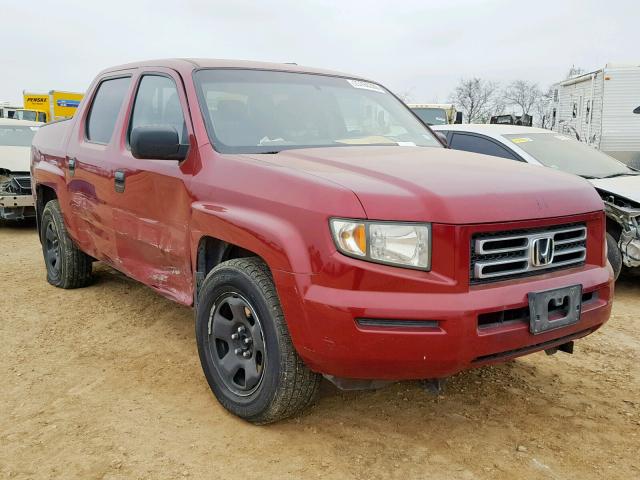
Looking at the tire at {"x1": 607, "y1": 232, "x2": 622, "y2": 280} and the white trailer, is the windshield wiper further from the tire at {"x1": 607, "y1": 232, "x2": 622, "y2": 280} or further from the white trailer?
the white trailer

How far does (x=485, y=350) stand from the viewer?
2508 mm

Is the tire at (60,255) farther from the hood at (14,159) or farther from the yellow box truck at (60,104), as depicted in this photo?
the yellow box truck at (60,104)

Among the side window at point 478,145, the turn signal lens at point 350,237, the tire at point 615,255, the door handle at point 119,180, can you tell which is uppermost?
the side window at point 478,145

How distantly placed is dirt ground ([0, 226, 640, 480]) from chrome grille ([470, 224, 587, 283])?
33.4 inches

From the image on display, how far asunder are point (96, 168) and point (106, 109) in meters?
0.53

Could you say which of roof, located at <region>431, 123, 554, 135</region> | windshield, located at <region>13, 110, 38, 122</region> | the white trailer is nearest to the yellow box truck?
windshield, located at <region>13, 110, 38, 122</region>

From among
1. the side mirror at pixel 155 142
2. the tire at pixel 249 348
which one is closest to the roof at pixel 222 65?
the side mirror at pixel 155 142

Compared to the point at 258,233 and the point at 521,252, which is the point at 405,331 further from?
the point at 258,233

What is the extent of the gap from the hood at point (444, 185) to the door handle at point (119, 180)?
128 centimetres

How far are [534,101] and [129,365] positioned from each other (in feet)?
174

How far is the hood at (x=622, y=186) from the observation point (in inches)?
222

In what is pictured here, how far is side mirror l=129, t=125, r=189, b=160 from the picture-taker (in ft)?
10.4

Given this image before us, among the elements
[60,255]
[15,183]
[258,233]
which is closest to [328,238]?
[258,233]

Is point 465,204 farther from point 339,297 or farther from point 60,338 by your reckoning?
point 60,338
